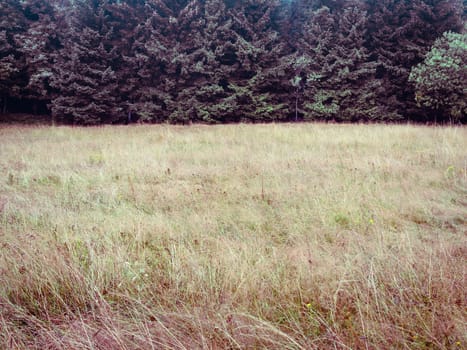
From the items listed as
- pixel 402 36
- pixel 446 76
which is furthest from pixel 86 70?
pixel 446 76

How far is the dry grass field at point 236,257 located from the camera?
1678mm

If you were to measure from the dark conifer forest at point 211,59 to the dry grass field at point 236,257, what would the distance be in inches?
442

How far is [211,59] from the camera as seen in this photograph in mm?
15695

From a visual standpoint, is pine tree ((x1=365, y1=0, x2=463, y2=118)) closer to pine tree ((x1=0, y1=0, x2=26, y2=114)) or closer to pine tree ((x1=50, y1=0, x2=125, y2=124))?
pine tree ((x1=50, y1=0, x2=125, y2=124))

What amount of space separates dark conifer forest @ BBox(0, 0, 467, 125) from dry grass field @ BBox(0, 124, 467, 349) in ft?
36.8

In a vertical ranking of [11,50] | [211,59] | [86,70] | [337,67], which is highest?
[11,50]

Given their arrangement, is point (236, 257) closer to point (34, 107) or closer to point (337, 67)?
point (337, 67)

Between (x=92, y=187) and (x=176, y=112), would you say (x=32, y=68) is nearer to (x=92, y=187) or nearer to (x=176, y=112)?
(x=176, y=112)

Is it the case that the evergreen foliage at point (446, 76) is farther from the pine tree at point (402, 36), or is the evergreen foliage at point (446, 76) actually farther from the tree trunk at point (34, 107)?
the tree trunk at point (34, 107)

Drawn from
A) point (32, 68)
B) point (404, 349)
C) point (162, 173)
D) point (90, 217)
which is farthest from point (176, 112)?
point (404, 349)

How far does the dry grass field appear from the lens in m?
Answer: 1.68

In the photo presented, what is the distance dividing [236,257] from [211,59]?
49.5 feet

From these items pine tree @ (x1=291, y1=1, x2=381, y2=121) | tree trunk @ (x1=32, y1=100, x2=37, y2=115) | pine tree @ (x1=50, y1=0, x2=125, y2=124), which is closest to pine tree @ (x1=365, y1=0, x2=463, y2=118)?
pine tree @ (x1=291, y1=1, x2=381, y2=121)

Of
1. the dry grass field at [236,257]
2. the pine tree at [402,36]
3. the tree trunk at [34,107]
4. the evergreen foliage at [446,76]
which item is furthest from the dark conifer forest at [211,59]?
the dry grass field at [236,257]
